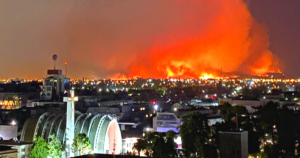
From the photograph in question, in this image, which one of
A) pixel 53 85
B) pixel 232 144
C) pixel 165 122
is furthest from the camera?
pixel 53 85

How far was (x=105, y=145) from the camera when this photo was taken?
1780 centimetres

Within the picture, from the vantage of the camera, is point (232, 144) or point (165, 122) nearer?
point (232, 144)

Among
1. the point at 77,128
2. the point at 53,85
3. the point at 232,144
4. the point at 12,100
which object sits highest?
the point at 53,85

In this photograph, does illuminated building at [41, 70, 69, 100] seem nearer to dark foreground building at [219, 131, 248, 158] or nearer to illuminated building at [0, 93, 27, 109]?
illuminated building at [0, 93, 27, 109]

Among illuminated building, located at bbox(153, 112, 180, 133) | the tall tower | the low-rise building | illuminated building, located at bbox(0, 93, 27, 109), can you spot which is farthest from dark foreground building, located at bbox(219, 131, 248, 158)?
illuminated building, located at bbox(0, 93, 27, 109)

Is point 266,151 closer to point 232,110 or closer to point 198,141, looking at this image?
point 198,141

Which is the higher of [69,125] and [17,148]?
[69,125]

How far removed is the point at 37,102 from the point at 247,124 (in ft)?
81.5

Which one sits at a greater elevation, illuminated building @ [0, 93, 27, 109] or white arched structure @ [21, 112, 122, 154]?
illuminated building @ [0, 93, 27, 109]

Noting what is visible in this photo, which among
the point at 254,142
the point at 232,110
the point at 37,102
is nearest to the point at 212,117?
the point at 232,110

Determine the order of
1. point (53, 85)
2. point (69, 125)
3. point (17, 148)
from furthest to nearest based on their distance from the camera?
point (53, 85)
point (69, 125)
point (17, 148)

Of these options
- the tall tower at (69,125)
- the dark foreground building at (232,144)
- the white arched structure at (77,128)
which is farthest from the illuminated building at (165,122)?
the dark foreground building at (232,144)

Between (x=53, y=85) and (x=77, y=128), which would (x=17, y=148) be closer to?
(x=77, y=128)

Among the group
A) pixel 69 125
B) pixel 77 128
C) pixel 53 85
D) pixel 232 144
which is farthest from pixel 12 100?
pixel 232 144
